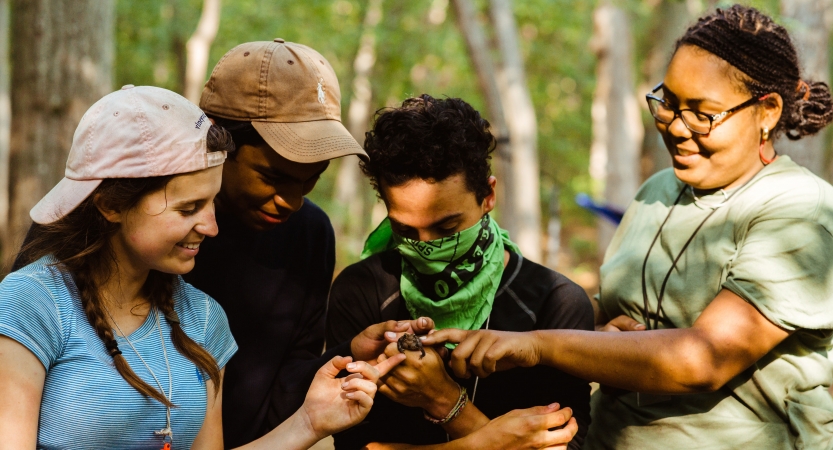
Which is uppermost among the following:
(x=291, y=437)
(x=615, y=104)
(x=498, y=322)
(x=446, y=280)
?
(x=446, y=280)

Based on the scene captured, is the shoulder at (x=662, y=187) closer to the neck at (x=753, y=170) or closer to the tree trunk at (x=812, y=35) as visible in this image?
the neck at (x=753, y=170)

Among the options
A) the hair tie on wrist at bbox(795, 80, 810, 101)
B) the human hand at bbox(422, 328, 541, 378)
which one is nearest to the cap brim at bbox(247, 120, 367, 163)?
the human hand at bbox(422, 328, 541, 378)

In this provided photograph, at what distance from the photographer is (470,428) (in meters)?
2.78

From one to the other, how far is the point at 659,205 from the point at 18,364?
2.34 metres

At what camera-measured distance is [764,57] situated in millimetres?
2752

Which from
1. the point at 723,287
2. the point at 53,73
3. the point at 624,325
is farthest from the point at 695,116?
the point at 53,73

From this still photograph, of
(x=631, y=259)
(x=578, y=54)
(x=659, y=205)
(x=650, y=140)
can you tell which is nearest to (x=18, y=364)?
(x=631, y=259)

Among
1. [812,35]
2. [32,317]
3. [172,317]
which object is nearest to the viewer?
[32,317]

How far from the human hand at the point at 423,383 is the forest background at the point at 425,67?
174 centimetres

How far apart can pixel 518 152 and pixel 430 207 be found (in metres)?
8.14

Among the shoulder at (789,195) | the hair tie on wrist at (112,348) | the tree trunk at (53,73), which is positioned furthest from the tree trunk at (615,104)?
the hair tie on wrist at (112,348)

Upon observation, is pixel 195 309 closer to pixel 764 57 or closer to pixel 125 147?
pixel 125 147

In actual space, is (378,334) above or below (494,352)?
below

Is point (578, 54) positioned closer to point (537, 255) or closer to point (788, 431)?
point (537, 255)
